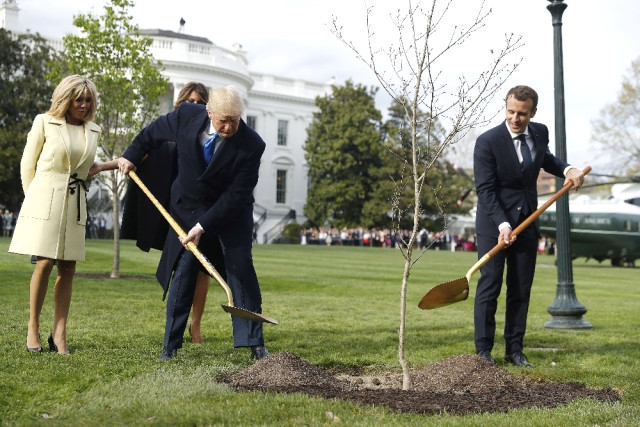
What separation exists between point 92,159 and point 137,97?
9.83m

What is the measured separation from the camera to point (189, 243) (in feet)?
19.1

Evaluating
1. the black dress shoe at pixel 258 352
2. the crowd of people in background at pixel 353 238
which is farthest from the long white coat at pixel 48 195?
the crowd of people in background at pixel 353 238

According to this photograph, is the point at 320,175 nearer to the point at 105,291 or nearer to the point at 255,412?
the point at 105,291

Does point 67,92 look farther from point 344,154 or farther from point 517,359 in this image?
point 344,154

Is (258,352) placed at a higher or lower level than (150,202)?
lower

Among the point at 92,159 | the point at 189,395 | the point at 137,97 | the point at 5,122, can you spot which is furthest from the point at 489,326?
the point at 5,122

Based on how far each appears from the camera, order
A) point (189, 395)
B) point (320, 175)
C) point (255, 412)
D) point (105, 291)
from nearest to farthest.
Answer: point (255, 412) < point (189, 395) < point (105, 291) < point (320, 175)

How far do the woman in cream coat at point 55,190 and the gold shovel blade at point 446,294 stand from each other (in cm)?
266

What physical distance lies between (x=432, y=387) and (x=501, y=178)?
2022 mm

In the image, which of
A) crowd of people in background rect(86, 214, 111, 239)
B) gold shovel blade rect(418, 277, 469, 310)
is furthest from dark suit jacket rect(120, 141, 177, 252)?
crowd of people in background rect(86, 214, 111, 239)

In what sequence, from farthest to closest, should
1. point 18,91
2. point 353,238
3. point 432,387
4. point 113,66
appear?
point 353,238 → point 18,91 → point 113,66 → point 432,387

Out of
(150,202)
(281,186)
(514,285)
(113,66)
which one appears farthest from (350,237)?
(150,202)

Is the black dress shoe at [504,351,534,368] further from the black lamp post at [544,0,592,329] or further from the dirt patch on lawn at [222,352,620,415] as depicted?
the black lamp post at [544,0,592,329]

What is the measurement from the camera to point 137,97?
15.9 meters
